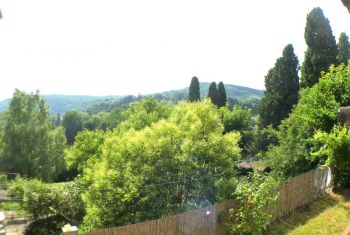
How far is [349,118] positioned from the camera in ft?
54.3

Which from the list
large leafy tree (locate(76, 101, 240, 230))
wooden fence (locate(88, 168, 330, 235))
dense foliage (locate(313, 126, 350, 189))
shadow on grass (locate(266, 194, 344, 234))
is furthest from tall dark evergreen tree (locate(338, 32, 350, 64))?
large leafy tree (locate(76, 101, 240, 230))

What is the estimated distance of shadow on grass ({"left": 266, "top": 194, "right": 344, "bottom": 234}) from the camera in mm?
13414

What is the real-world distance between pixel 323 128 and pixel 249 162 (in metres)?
27.7

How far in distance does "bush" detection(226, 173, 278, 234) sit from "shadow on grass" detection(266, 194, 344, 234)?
495mm

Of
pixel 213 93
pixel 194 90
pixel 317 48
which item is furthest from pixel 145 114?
pixel 194 90

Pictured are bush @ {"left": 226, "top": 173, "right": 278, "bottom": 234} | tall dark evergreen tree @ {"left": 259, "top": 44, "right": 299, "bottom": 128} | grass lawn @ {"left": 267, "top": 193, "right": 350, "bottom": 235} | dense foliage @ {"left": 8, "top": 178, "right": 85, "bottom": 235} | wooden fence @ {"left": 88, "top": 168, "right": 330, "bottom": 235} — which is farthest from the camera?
tall dark evergreen tree @ {"left": 259, "top": 44, "right": 299, "bottom": 128}

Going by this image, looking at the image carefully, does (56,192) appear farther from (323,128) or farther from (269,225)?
(323,128)

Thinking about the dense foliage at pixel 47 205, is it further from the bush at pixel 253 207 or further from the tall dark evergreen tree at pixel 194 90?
the tall dark evergreen tree at pixel 194 90

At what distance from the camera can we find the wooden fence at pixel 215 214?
10998mm

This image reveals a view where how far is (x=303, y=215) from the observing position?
47.4 feet

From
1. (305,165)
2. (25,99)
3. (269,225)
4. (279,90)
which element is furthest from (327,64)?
(25,99)

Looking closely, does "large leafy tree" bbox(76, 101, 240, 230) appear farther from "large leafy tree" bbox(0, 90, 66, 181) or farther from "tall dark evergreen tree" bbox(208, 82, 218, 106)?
"tall dark evergreen tree" bbox(208, 82, 218, 106)

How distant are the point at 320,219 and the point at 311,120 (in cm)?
654

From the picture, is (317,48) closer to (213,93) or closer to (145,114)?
(145,114)
